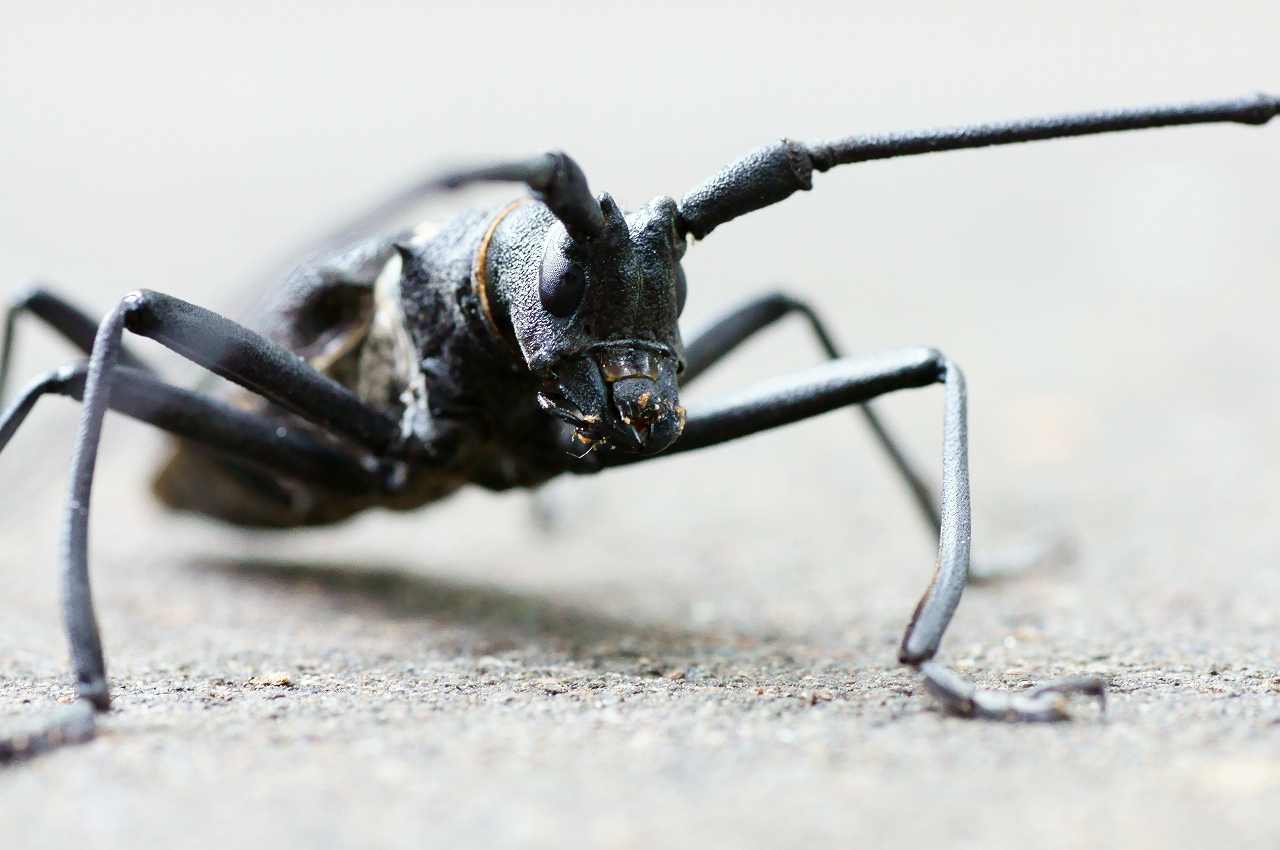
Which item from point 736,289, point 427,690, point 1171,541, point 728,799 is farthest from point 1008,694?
point 736,289

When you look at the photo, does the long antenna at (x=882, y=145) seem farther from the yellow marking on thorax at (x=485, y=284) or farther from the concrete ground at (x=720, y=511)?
the yellow marking on thorax at (x=485, y=284)

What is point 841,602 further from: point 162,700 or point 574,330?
point 162,700

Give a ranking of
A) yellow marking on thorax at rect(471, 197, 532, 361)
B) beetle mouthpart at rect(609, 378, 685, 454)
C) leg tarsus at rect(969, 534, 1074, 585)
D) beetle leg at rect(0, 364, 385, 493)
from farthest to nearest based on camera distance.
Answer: leg tarsus at rect(969, 534, 1074, 585), yellow marking on thorax at rect(471, 197, 532, 361), beetle leg at rect(0, 364, 385, 493), beetle mouthpart at rect(609, 378, 685, 454)

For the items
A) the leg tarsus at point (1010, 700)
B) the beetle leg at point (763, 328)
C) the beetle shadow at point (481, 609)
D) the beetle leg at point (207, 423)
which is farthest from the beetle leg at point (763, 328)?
the leg tarsus at point (1010, 700)

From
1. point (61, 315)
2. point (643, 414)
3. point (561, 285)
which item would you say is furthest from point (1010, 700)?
point (61, 315)

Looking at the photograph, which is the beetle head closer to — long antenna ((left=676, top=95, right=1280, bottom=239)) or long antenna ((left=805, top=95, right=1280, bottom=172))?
long antenna ((left=676, top=95, right=1280, bottom=239))

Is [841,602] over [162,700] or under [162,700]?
under

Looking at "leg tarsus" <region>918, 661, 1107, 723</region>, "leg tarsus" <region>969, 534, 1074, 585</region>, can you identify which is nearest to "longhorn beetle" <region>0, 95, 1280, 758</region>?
"leg tarsus" <region>918, 661, 1107, 723</region>
